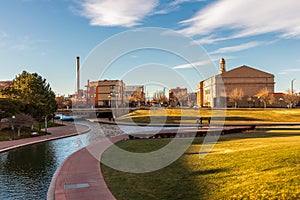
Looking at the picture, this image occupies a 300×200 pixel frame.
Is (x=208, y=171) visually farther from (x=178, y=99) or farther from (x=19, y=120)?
(x=178, y=99)

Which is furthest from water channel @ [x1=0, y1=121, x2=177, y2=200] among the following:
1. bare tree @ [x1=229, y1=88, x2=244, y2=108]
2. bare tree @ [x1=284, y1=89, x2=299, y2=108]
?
bare tree @ [x1=284, y1=89, x2=299, y2=108]

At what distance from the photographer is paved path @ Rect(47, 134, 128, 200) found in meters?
9.59

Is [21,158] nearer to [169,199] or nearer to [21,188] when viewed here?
[21,188]

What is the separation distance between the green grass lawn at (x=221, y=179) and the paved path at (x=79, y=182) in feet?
1.33

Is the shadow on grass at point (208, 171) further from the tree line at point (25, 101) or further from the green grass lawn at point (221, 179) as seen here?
the tree line at point (25, 101)

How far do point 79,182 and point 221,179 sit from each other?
18.0ft

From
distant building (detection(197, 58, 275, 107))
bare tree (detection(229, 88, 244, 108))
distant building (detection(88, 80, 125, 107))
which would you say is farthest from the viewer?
distant building (detection(88, 80, 125, 107))

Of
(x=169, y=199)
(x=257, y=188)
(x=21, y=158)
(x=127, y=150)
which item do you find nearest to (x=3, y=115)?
(x=21, y=158)

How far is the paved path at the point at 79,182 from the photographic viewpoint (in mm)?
9586

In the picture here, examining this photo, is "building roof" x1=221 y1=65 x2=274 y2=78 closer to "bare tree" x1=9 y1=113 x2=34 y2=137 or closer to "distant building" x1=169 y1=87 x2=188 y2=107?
"distant building" x1=169 y1=87 x2=188 y2=107

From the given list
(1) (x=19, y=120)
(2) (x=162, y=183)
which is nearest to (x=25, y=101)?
(1) (x=19, y=120)

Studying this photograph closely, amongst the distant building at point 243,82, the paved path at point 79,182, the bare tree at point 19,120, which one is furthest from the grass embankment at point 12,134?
the distant building at point 243,82

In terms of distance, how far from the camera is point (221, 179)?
991cm

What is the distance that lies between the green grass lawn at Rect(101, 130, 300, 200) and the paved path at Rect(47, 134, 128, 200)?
41 cm
